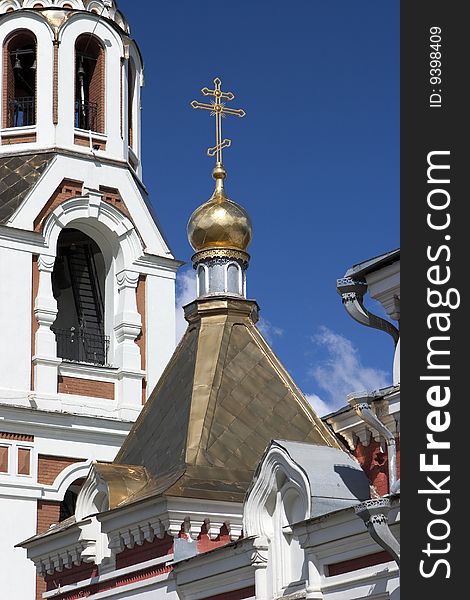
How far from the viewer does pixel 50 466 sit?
74.8 ft

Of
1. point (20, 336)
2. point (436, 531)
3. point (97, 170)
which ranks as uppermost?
point (97, 170)

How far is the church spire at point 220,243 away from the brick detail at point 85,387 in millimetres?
5453

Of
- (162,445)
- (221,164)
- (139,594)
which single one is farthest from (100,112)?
(139,594)

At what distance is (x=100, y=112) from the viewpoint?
24547 millimetres

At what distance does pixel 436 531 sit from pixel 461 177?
2064mm

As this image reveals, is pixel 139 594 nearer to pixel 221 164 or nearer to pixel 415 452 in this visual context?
pixel 221 164

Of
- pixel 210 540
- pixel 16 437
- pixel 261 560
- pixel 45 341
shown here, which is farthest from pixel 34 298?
pixel 261 560

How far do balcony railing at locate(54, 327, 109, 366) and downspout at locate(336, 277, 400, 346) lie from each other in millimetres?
11455

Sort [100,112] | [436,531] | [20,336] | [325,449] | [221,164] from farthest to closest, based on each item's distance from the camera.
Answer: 1. [100,112]
2. [20,336]
3. [221,164]
4. [325,449]
5. [436,531]

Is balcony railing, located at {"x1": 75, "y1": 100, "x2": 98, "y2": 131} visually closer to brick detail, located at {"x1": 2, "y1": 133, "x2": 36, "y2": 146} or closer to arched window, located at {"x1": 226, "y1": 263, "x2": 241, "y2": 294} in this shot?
brick detail, located at {"x1": 2, "y1": 133, "x2": 36, "y2": 146}

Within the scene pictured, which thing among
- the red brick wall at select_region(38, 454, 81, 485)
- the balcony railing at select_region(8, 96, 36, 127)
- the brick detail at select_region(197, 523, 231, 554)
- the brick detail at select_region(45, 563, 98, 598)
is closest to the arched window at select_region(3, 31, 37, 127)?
the balcony railing at select_region(8, 96, 36, 127)

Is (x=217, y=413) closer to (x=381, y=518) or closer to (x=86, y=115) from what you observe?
(x=381, y=518)

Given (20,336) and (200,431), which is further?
(20,336)

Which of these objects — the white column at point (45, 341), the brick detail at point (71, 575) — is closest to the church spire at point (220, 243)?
the brick detail at point (71, 575)
